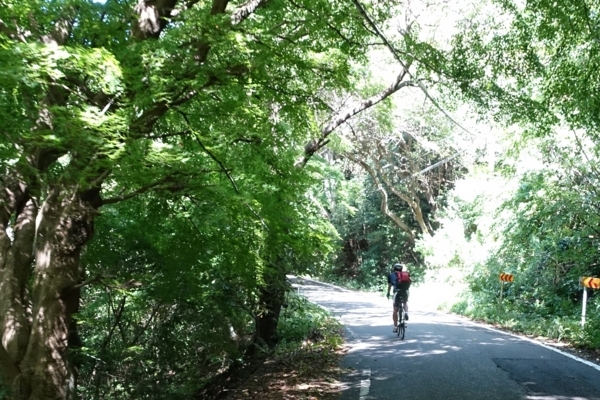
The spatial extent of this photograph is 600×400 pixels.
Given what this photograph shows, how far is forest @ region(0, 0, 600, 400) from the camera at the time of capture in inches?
203

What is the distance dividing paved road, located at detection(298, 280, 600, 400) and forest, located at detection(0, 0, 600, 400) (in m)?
2.03

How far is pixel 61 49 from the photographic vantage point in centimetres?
460

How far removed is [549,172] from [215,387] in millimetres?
10210

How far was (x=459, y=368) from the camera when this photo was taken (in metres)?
8.61

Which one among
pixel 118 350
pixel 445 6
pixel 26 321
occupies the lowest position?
pixel 118 350

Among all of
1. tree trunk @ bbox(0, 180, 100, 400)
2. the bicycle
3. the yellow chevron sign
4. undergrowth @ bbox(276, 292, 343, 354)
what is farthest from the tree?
the yellow chevron sign

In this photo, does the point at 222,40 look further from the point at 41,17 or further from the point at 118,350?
the point at 118,350

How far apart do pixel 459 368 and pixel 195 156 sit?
5.59 m

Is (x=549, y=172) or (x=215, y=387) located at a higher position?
(x=549, y=172)

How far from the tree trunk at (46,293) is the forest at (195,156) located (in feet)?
0.08

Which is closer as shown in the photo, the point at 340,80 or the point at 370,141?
the point at 340,80

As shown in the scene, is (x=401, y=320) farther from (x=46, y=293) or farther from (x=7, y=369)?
(x=7, y=369)

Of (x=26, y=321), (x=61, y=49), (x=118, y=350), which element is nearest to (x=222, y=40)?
(x=61, y=49)

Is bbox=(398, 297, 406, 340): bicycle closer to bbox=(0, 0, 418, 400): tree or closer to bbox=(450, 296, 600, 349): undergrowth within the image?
bbox=(450, 296, 600, 349): undergrowth
